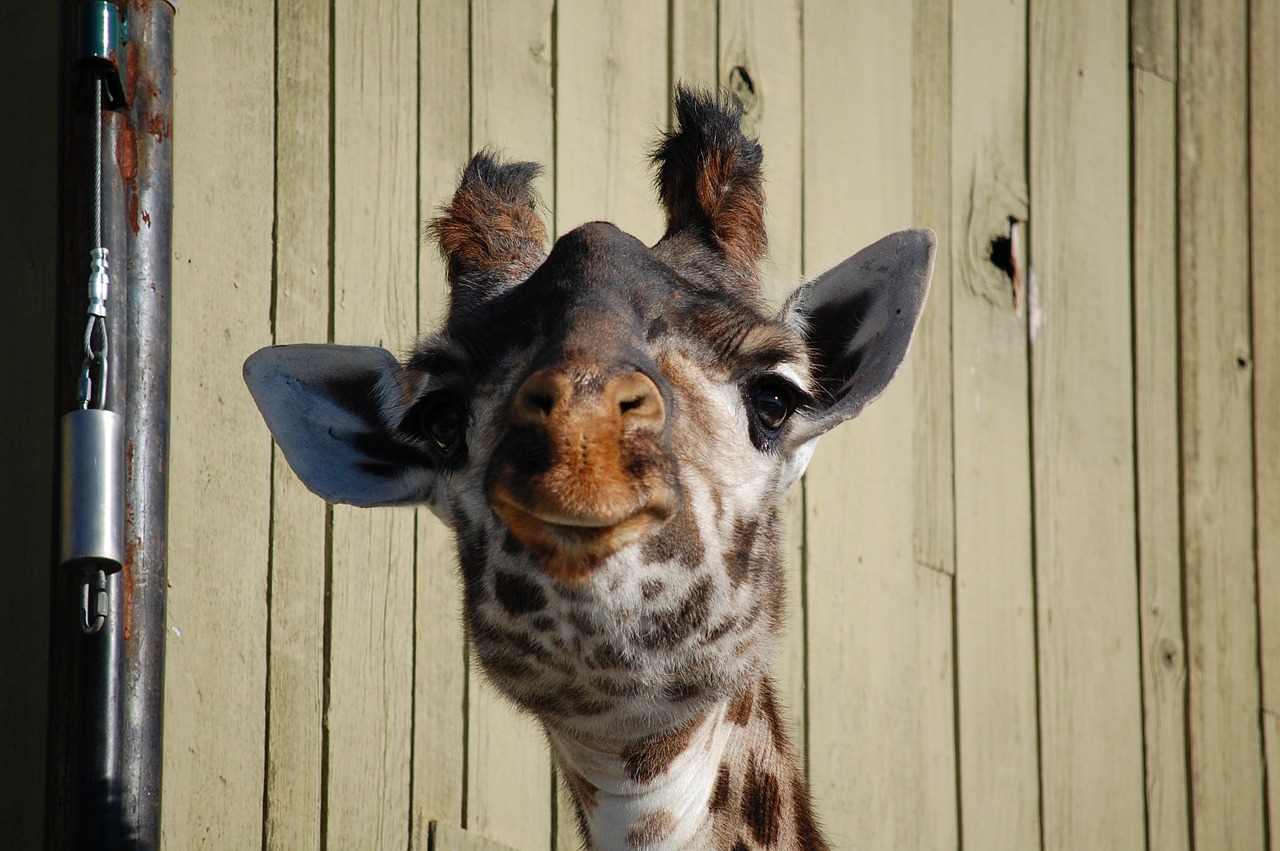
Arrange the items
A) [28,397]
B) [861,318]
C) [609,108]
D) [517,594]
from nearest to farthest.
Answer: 1. [517,594]
2. [861,318]
3. [28,397]
4. [609,108]

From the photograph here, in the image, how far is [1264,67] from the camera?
18.7 feet

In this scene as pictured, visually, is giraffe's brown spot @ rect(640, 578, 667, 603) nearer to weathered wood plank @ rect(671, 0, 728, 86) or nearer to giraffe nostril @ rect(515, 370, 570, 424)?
giraffe nostril @ rect(515, 370, 570, 424)

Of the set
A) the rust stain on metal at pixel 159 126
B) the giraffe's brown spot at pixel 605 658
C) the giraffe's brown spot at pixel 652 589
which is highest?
the rust stain on metal at pixel 159 126

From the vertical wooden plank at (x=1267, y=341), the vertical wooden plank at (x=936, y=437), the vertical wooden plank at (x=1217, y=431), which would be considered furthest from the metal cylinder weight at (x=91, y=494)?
the vertical wooden plank at (x=1267, y=341)

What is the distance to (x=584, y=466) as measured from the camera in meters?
2.12

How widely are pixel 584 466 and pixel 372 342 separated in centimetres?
173

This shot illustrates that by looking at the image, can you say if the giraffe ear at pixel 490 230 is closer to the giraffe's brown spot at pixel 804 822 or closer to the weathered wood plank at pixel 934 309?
the giraffe's brown spot at pixel 804 822

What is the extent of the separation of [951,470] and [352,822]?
87.2 inches

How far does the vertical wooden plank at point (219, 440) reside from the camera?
3.27m

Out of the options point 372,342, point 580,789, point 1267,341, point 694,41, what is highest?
point 694,41

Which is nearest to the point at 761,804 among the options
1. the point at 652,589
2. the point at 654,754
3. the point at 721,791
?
the point at 721,791

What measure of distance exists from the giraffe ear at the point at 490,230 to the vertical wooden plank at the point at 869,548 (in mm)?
1404

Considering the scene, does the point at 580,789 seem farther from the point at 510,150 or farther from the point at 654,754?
the point at 510,150

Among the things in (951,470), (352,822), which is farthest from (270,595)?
(951,470)
